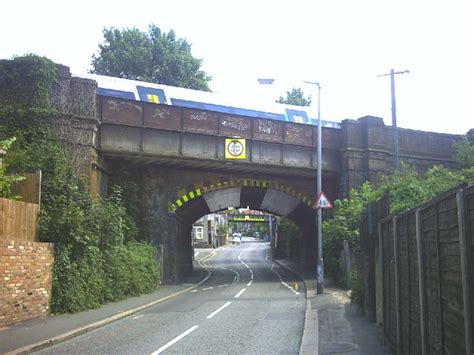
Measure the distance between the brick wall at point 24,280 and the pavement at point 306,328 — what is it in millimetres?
333

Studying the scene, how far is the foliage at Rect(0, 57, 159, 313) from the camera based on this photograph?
1595 cm

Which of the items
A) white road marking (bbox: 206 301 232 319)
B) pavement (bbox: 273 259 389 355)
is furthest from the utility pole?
white road marking (bbox: 206 301 232 319)

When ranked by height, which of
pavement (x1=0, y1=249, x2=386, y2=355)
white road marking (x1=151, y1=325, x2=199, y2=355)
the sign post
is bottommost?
white road marking (x1=151, y1=325, x2=199, y2=355)

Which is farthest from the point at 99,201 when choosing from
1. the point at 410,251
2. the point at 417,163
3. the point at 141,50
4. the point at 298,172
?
the point at 141,50

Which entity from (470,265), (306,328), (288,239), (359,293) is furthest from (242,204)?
(470,265)

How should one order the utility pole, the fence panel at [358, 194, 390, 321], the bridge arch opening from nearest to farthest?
the fence panel at [358, 194, 390, 321] → the utility pole → the bridge arch opening

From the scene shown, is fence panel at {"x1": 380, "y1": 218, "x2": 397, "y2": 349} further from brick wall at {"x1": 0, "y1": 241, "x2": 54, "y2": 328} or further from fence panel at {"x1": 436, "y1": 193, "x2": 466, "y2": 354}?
brick wall at {"x1": 0, "y1": 241, "x2": 54, "y2": 328}

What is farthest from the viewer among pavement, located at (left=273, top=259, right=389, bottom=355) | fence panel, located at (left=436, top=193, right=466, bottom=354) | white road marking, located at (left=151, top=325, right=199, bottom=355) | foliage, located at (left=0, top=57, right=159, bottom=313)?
foliage, located at (left=0, top=57, right=159, bottom=313)

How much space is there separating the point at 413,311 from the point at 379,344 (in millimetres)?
3887

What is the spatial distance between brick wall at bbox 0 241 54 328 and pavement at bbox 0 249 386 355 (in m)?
0.33

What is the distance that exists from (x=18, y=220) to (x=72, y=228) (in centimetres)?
221

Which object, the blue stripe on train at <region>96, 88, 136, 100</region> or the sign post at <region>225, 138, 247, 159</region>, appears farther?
the sign post at <region>225, 138, 247, 159</region>

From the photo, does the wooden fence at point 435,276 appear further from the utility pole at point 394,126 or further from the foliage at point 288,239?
the foliage at point 288,239

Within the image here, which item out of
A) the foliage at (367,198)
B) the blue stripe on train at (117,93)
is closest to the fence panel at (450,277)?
the foliage at (367,198)
